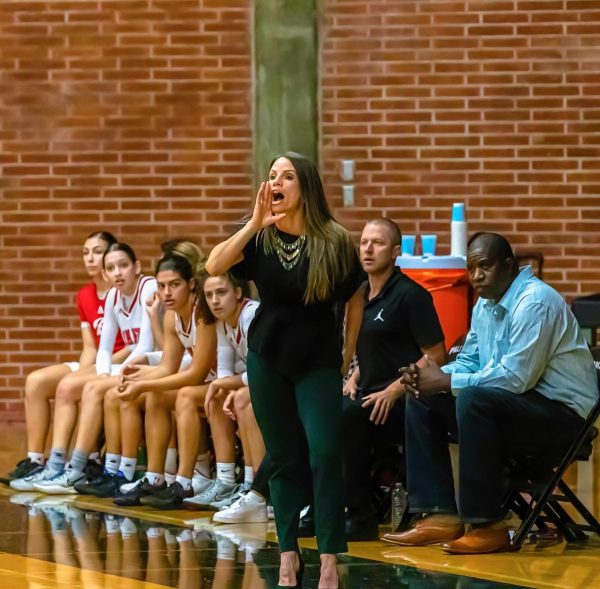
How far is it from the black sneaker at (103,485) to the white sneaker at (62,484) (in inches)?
3.0

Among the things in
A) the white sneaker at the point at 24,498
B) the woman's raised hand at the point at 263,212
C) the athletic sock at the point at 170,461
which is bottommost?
the white sneaker at the point at 24,498

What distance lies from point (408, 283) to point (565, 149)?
2966 millimetres

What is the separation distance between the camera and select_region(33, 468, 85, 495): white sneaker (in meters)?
7.62

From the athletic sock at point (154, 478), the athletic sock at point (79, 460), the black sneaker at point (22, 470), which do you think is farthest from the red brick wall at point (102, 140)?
the athletic sock at point (154, 478)

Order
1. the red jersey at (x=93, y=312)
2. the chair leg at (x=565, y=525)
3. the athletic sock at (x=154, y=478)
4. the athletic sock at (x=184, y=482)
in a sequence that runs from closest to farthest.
Answer: the chair leg at (x=565, y=525), the athletic sock at (x=184, y=482), the athletic sock at (x=154, y=478), the red jersey at (x=93, y=312)

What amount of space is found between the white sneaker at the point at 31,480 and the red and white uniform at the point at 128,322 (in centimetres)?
61

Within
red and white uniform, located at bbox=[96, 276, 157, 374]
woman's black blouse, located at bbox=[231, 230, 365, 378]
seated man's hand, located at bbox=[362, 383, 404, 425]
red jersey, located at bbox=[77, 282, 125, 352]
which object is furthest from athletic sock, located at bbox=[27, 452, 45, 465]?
woman's black blouse, located at bbox=[231, 230, 365, 378]

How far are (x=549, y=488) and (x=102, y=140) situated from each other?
471 centimetres

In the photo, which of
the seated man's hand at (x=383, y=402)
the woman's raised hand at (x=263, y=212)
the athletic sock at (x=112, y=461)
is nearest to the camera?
the woman's raised hand at (x=263, y=212)

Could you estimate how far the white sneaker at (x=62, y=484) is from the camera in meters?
7.62

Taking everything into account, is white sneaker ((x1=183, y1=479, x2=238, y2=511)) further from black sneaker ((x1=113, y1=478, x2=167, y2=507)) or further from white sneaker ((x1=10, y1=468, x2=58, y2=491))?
white sneaker ((x1=10, y1=468, x2=58, y2=491))

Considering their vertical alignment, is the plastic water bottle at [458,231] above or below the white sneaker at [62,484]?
above

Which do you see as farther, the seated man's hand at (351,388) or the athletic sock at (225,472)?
the athletic sock at (225,472)

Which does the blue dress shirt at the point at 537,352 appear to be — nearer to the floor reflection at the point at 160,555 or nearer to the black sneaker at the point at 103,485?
the floor reflection at the point at 160,555
